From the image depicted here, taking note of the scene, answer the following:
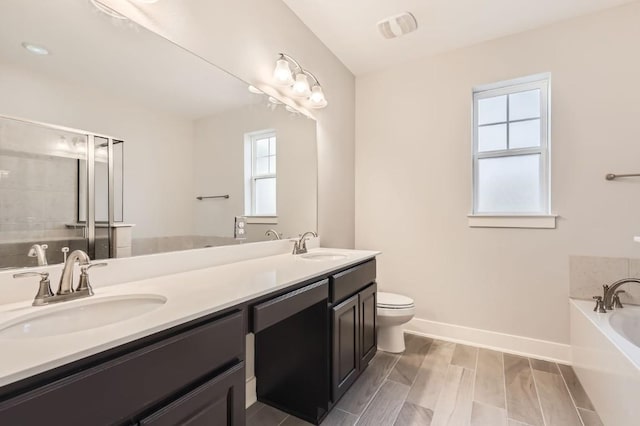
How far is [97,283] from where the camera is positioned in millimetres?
1066

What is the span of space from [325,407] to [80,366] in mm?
1255

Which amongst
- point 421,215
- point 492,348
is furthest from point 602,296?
point 421,215

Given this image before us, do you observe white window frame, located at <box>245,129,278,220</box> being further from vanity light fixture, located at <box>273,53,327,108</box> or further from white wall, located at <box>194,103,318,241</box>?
vanity light fixture, located at <box>273,53,327,108</box>

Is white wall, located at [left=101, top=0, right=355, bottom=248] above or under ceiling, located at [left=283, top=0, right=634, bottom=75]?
under

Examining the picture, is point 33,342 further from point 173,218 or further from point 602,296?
point 602,296

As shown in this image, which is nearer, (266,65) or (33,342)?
(33,342)

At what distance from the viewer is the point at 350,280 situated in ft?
5.64

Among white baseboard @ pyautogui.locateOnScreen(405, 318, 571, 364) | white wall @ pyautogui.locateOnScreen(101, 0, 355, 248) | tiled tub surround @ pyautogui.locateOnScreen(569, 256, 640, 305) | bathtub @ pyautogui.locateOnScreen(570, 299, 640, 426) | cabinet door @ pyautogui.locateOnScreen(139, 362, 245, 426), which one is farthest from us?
white baseboard @ pyautogui.locateOnScreen(405, 318, 571, 364)

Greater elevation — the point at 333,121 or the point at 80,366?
the point at 333,121

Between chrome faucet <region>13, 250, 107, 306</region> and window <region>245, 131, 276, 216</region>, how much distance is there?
94 centimetres

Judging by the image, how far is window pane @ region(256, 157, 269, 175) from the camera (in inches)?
73.8

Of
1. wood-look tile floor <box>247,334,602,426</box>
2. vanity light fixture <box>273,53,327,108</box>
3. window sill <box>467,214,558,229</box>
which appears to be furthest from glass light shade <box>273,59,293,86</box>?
wood-look tile floor <box>247,334,602,426</box>

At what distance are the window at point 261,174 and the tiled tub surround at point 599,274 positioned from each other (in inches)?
86.8

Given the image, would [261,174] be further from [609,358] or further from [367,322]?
[609,358]
